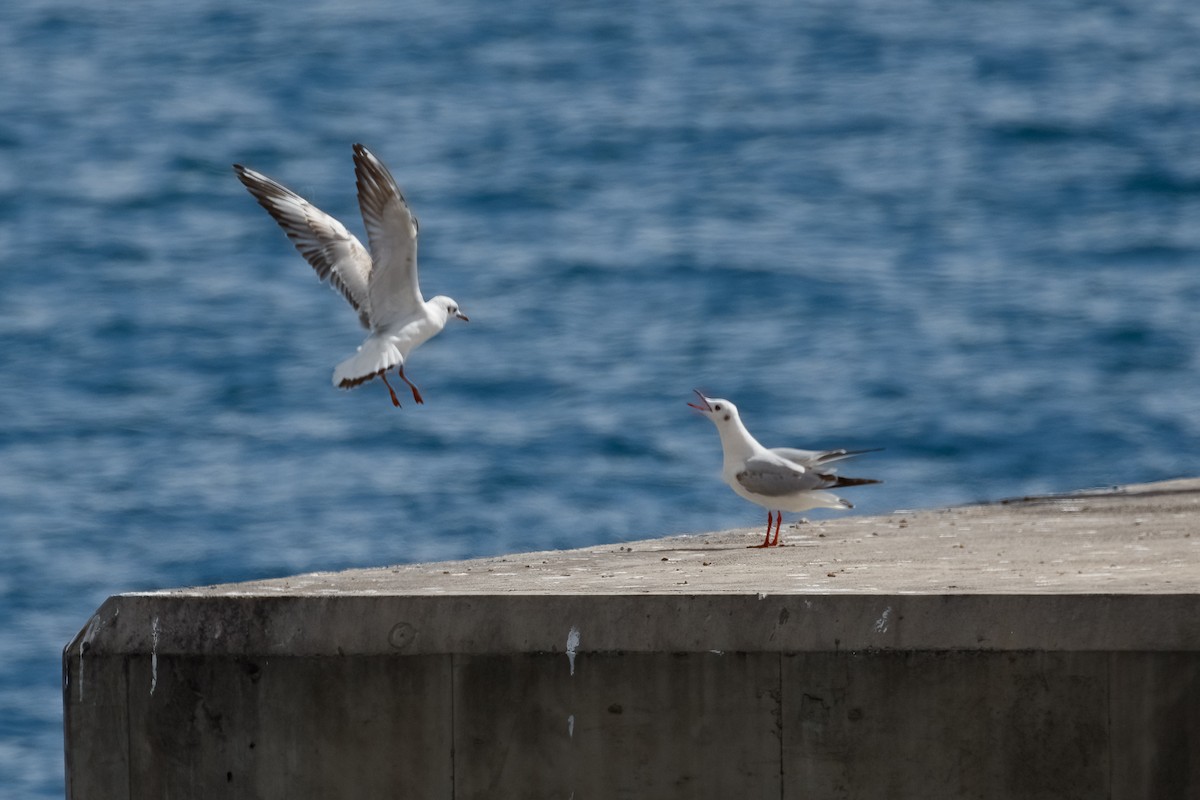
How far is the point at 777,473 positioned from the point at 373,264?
2.32m

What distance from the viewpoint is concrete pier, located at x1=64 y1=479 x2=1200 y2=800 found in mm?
5219

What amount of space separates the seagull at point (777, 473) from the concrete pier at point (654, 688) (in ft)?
5.36

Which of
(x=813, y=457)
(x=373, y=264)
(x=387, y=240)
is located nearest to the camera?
(x=813, y=457)

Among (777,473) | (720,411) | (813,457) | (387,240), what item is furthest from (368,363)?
(813,457)

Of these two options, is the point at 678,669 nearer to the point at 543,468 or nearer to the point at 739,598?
the point at 739,598

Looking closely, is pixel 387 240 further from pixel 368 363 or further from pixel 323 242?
pixel 323 242

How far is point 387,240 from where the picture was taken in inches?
350

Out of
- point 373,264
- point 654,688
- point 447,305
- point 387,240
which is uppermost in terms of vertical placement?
point 387,240

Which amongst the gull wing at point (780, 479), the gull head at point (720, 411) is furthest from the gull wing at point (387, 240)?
the gull wing at point (780, 479)

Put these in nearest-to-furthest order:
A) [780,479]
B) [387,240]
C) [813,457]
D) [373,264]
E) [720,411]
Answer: [780,479]
[813,457]
[720,411]
[387,240]
[373,264]

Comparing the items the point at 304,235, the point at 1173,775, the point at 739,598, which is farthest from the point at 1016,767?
the point at 304,235

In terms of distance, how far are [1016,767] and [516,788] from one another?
4.81ft

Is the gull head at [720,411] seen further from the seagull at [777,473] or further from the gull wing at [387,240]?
the gull wing at [387,240]

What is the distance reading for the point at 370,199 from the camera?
28.1 ft
